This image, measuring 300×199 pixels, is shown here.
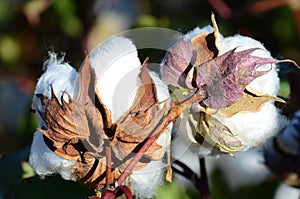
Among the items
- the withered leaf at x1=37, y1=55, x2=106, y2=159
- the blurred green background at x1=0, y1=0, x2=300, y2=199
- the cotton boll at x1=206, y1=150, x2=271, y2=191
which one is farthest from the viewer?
the blurred green background at x1=0, y1=0, x2=300, y2=199

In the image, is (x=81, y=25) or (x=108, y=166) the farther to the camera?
(x=81, y=25)

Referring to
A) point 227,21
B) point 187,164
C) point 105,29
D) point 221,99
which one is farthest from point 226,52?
point 105,29

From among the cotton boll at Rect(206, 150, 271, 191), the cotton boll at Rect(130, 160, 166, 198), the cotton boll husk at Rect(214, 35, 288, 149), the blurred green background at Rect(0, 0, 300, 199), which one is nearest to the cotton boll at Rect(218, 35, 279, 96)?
the cotton boll husk at Rect(214, 35, 288, 149)

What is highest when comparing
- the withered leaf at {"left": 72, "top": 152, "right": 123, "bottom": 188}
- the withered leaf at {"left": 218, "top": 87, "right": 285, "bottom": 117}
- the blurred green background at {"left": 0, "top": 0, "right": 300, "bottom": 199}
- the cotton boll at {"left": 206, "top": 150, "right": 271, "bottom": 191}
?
the withered leaf at {"left": 218, "top": 87, "right": 285, "bottom": 117}

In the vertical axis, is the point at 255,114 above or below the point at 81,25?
above

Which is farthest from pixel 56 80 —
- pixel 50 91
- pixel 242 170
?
pixel 242 170

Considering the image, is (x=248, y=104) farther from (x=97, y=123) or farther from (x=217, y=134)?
(x=97, y=123)

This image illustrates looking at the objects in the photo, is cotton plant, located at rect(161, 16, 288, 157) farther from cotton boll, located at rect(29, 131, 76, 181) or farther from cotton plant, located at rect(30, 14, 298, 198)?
cotton boll, located at rect(29, 131, 76, 181)
